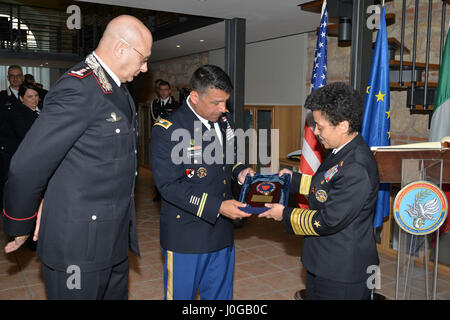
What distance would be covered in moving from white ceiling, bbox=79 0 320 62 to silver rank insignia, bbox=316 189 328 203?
2641 millimetres

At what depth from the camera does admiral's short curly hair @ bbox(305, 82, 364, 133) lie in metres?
1.80

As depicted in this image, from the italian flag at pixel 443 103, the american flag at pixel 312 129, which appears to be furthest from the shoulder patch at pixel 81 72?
the italian flag at pixel 443 103

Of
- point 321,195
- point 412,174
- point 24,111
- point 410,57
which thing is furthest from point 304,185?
point 24,111

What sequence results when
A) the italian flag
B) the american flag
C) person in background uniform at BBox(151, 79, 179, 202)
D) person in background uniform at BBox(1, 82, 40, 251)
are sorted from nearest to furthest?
1. the italian flag
2. the american flag
3. person in background uniform at BBox(1, 82, 40, 251)
4. person in background uniform at BBox(151, 79, 179, 202)

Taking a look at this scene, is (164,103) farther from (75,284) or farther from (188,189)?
(75,284)

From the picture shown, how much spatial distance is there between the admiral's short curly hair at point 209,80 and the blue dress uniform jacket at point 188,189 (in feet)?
0.49

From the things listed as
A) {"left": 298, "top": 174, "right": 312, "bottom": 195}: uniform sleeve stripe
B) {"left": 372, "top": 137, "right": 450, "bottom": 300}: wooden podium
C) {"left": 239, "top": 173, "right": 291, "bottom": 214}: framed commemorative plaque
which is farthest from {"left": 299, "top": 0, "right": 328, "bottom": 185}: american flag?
{"left": 372, "top": 137, "right": 450, "bottom": 300}: wooden podium

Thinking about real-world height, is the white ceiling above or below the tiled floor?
above

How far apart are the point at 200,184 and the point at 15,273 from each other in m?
2.44

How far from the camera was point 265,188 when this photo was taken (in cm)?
224

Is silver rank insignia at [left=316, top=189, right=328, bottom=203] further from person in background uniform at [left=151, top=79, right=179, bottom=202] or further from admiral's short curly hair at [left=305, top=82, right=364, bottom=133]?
person in background uniform at [left=151, top=79, right=179, bottom=202]

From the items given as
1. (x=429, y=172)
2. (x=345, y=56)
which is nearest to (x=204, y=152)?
(x=429, y=172)

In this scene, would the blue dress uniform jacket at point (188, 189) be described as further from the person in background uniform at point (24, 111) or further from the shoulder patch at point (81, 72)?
the person in background uniform at point (24, 111)

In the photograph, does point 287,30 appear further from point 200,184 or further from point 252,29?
point 200,184
